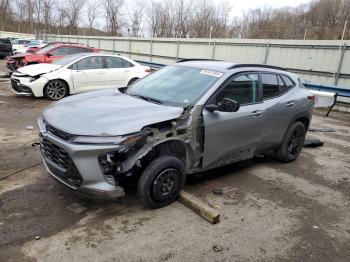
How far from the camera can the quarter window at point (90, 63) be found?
34.5 ft

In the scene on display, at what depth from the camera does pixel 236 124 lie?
4.56 meters

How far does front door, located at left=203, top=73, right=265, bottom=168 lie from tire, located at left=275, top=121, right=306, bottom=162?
0.89 m

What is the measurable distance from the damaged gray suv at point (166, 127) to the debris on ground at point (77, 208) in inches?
18.2

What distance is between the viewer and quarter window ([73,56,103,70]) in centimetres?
1051

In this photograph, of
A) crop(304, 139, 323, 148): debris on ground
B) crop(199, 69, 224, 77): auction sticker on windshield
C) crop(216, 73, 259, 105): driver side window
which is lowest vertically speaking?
crop(304, 139, 323, 148): debris on ground

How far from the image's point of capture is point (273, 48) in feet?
48.5

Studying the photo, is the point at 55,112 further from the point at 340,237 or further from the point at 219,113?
the point at 340,237

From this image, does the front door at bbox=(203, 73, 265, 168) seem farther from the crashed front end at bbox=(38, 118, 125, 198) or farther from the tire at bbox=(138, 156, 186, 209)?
the crashed front end at bbox=(38, 118, 125, 198)

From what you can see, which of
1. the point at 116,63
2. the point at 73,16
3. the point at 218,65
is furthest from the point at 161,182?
the point at 73,16

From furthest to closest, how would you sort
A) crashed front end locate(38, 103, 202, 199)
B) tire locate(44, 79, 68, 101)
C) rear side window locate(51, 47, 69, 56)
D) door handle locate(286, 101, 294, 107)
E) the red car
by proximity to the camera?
rear side window locate(51, 47, 69, 56) < the red car < tire locate(44, 79, 68, 101) < door handle locate(286, 101, 294, 107) < crashed front end locate(38, 103, 202, 199)

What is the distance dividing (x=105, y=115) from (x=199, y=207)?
5.04 feet

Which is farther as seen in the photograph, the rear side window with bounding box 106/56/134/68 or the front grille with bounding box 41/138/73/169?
the rear side window with bounding box 106/56/134/68

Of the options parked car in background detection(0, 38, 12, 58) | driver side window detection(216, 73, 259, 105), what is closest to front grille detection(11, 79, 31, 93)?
driver side window detection(216, 73, 259, 105)

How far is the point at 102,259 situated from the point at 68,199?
1277mm
